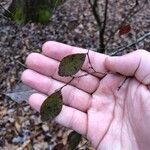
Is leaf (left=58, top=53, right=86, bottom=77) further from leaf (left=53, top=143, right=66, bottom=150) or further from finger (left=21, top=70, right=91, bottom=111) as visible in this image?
leaf (left=53, top=143, right=66, bottom=150)

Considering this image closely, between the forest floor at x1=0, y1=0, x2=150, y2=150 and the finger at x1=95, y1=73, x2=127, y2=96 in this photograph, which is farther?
the forest floor at x1=0, y1=0, x2=150, y2=150

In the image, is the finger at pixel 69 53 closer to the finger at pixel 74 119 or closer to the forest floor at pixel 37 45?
the finger at pixel 74 119

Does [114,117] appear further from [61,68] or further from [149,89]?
→ [61,68]

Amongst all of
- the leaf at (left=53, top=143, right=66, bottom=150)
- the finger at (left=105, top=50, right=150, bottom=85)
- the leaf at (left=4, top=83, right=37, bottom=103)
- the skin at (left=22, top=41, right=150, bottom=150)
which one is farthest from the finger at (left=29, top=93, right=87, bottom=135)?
the leaf at (left=53, top=143, right=66, bottom=150)

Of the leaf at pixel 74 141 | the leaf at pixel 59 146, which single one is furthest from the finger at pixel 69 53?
the leaf at pixel 59 146

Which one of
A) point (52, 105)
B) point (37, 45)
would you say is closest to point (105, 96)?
point (52, 105)

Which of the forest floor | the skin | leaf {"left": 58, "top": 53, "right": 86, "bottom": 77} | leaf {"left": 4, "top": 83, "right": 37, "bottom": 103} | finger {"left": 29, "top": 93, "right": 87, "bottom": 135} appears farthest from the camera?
the forest floor
